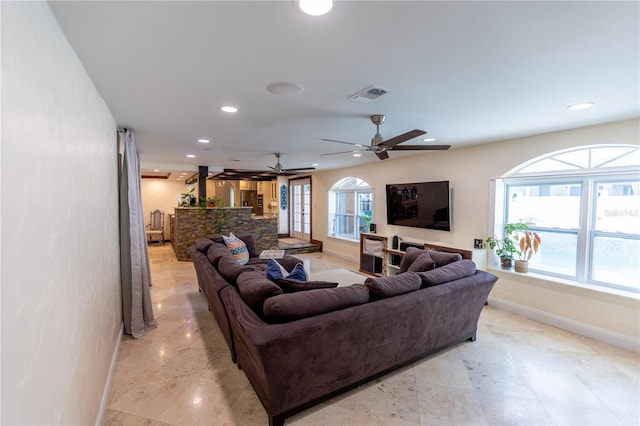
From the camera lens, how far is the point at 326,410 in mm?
2082

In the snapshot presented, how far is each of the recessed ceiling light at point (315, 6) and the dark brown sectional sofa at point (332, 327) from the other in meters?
1.63

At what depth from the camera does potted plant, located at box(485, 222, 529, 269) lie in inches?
157

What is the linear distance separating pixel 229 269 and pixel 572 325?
13.0ft

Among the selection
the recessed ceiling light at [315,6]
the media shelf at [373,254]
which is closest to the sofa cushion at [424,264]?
the media shelf at [373,254]

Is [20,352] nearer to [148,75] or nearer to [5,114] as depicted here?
[5,114]

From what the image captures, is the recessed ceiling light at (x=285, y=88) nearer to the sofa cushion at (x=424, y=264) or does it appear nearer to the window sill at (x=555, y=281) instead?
the sofa cushion at (x=424, y=264)

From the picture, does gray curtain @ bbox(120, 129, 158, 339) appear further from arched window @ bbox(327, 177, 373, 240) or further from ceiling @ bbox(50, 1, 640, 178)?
arched window @ bbox(327, 177, 373, 240)

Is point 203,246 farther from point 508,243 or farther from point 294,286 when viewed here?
point 508,243

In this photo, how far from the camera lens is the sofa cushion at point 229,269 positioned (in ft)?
8.45

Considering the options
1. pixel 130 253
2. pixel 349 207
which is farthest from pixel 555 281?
pixel 130 253

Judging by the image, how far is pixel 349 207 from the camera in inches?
294

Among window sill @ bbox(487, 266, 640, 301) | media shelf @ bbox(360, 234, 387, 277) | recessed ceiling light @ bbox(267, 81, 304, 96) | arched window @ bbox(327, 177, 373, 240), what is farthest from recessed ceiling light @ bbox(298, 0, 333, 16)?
arched window @ bbox(327, 177, 373, 240)

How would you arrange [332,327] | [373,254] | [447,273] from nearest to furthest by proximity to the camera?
[332,327] < [447,273] < [373,254]

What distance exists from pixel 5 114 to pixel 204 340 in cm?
280
